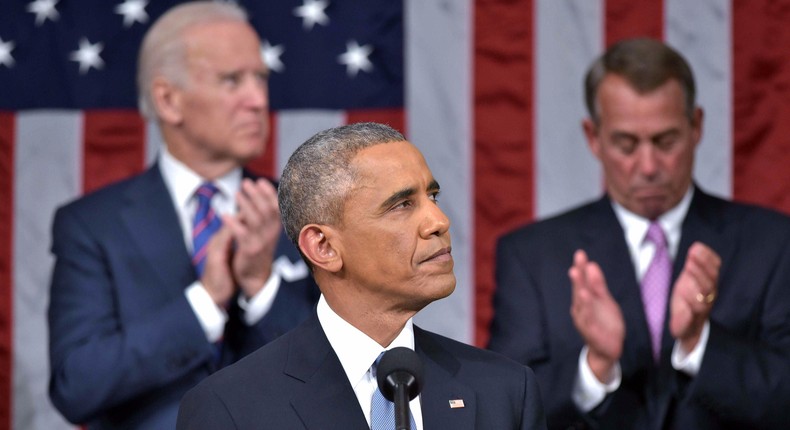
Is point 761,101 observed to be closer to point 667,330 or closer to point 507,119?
point 507,119

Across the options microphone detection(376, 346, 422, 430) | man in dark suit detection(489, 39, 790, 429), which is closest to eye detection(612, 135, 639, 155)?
man in dark suit detection(489, 39, 790, 429)

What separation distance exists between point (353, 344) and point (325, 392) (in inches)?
4.5

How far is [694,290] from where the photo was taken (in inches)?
125

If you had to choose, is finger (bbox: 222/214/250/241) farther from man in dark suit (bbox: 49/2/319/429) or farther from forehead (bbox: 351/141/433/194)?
forehead (bbox: 351/141/433/194)

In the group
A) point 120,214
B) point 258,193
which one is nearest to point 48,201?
point 120,214

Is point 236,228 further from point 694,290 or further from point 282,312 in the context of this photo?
point 694,290

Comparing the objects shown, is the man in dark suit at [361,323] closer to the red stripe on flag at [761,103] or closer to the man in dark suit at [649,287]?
the man in dark suit at [649,287]

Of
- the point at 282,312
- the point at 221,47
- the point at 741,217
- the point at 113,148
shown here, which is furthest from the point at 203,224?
the point at 741,217

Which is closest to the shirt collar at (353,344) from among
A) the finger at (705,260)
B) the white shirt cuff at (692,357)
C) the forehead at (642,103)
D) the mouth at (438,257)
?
the mouth at (438,257)

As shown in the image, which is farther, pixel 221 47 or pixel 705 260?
pixel 221 47

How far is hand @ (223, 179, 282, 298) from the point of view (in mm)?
3326

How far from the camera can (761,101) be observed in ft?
14.2

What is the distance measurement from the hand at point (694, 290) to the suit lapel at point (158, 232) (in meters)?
1.22

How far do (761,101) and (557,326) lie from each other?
4.25 feet
